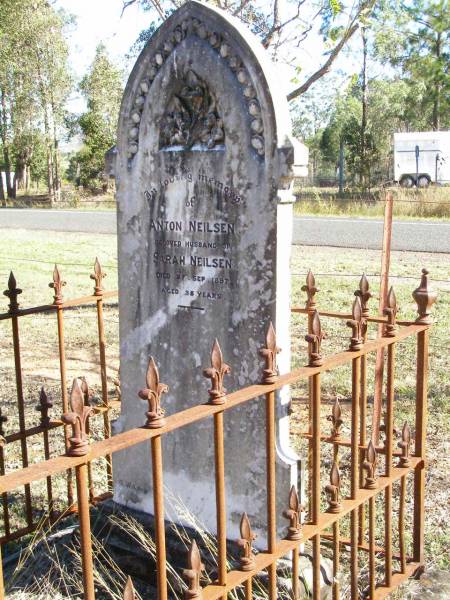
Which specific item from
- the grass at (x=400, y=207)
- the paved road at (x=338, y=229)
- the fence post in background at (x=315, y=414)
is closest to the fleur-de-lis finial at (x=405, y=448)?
the fence post in background at (x=315, y=414)

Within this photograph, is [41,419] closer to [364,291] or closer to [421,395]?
[364,291]

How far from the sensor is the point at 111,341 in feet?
26.3

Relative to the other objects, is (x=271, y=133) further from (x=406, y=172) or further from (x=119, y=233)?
(x=406, y=172)

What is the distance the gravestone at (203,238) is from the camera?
10.3ft

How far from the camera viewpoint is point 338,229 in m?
17.6

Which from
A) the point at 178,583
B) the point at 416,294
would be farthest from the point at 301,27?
the point at 178,583

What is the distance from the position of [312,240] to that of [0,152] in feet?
108

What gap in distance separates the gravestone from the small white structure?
104ft

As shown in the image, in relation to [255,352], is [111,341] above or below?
below

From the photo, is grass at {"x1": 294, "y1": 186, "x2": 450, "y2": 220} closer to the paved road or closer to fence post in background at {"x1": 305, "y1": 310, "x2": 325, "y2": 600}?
the paved road

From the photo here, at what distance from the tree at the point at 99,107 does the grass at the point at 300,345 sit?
A: 2152cm

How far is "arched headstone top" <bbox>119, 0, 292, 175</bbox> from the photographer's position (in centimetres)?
309

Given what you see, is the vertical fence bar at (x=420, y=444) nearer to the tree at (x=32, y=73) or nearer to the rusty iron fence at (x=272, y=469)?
the rusty iron fence at (x=272, y=469)

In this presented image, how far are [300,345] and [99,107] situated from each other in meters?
30.2
